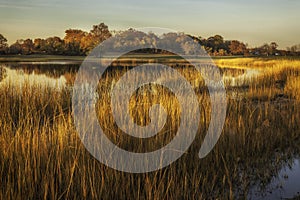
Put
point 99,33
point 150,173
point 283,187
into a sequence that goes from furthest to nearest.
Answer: point 99,33, point 283,187, point 150,173

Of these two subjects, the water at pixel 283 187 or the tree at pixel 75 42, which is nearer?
the water at pixel 283 187

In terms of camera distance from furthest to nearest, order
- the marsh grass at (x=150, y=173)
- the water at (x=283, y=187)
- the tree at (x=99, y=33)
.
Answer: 1. the tree at (x=99, y=33)
2. the water at (x=283, y=187)
3. the marsh grass at (x=150, y=173)

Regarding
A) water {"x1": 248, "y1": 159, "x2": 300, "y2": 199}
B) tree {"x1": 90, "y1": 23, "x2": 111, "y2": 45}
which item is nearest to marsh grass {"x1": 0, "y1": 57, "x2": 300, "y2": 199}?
water {"x1": 248, "y1": 159, "x2": 300, "y2": 199}

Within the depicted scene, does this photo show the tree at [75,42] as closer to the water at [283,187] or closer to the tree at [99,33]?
the tree at [99,33]

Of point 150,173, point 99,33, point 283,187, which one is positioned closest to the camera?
point 150,173

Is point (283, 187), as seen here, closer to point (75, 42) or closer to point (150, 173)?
point (150, 173)

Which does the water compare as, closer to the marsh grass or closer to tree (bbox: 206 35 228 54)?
the marsh grass

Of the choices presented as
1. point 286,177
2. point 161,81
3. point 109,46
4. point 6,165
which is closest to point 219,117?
point 286,177

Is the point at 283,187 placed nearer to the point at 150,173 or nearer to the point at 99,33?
the point at 150,173

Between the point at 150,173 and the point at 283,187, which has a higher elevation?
the point at 150,173

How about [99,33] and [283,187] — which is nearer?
[283,187]

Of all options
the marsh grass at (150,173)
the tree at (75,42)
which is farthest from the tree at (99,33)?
the marsh grass at (150,173)

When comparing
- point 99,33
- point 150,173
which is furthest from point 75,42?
point 150,173

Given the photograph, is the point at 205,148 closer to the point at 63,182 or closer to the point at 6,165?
the point at 63,182
